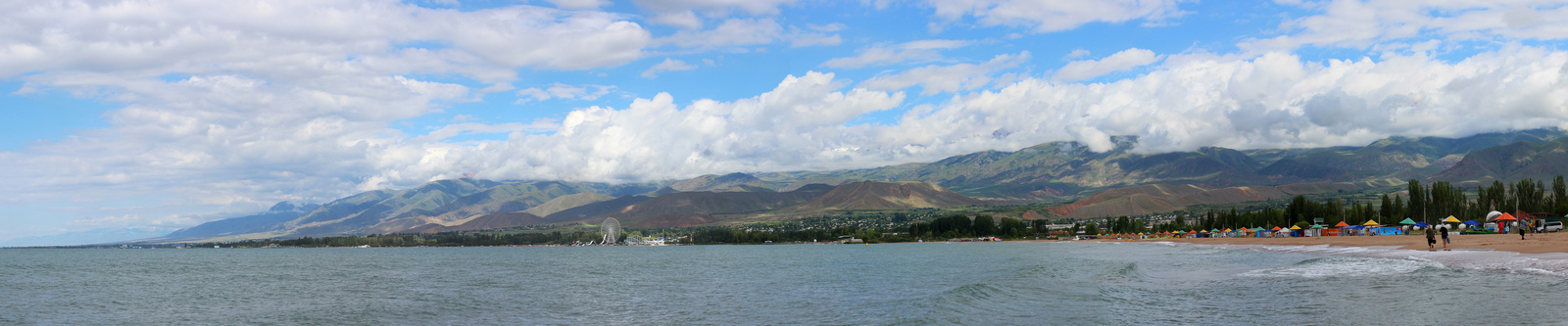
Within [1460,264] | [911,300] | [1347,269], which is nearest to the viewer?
[911,300]

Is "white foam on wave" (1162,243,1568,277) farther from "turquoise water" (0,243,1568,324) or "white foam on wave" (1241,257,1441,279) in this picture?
"turquoise water" (0,243,1568,324)

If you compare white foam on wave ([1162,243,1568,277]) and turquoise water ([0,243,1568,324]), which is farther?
white foam on wave ([1162,243,1568,277])

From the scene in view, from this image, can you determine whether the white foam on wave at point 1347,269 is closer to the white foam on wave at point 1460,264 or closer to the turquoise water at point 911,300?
the white foam on wave at point 1460,264

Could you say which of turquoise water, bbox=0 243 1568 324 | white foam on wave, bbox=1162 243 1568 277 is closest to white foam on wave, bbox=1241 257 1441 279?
white foam on wave, bbox=1162 243 1568 277

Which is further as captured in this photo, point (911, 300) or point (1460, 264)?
point (1460, 264)

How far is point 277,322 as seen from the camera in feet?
130

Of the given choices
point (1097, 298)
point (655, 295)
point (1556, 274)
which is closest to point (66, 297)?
point (655, 295)

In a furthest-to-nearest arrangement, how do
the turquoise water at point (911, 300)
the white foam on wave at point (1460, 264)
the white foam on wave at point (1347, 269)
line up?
the white foam on wave at point (1347, 269) < the white foam on wave at point (1460, 264) < the turquoise water at point (911, 300)

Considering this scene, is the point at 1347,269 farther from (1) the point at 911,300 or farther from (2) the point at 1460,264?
(1) the point at 911,300

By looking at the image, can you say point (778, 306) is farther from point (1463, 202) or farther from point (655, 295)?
point (1463, 202)

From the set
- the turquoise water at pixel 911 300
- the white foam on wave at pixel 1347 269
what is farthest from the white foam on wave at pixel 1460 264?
the turquoise water at pixel 911 300

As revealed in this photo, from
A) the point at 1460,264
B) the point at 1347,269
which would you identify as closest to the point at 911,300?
the point at 1347,269

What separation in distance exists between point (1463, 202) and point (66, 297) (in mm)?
204572

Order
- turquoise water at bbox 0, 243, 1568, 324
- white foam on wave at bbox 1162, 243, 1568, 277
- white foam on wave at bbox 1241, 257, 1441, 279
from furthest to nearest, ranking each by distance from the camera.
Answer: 1. white foam on wave at bbox 1241, 257, 1441, 279
2. white foam on wave at bbox 1162, 243, 1568, 277
3. turquoise water at bbox 0, 243, 1568, 324
